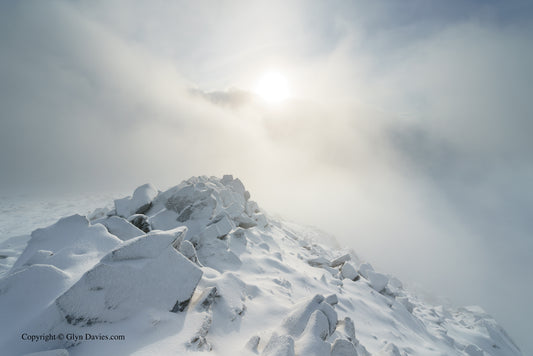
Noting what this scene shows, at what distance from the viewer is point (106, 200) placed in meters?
20.5

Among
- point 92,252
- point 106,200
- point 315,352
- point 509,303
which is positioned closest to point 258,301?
point 315,352

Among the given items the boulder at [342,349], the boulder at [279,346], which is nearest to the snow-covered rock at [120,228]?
the boulder at [279,346]

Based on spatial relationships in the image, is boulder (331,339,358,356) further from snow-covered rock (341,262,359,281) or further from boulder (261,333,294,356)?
snow-covered rock (341,262,359,281)

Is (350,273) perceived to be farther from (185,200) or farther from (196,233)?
(185,200)

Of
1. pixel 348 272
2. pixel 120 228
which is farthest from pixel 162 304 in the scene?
pixel 348 272

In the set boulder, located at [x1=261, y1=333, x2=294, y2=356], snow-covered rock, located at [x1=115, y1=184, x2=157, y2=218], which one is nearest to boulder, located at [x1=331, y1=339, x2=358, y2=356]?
boulder, located at [x1=261, y1=333, x2=294, y2=356]

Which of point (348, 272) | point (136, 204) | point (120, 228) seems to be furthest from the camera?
point (348, 272)

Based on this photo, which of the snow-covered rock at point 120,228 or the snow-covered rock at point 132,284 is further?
the snow-covered rock at point 120,228

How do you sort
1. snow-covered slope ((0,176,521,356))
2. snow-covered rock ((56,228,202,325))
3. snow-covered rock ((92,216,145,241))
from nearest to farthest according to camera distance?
snow-covered slope ((0,176,521,356)), snow-covered rock ((56,228,202,325)), snow-covered rock ((92,216,145,241))

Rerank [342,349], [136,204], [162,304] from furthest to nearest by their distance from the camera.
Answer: [136,204] → [342,349] → [162,304]

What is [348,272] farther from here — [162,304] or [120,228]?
[120,228]

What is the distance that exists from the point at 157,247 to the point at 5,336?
2368 millimetres

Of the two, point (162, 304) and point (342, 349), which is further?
point (342, 349)

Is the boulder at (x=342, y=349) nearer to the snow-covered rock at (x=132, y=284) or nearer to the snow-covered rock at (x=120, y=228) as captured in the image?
the snow-covered rock at (x=132, y=284)
